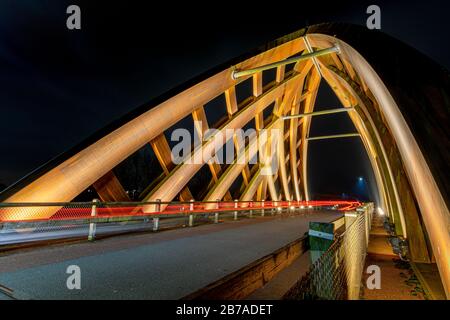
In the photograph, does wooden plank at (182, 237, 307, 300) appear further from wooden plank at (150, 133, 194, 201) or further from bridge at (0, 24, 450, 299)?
wooden plank at (150, 133, 194, 201)

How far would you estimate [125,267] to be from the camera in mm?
3592

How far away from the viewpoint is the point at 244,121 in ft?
64.0

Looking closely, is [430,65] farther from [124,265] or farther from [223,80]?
[223,80]

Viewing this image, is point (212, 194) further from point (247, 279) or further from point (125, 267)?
point (247, 279)

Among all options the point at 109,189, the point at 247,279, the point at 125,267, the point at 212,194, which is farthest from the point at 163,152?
the point at 247,279

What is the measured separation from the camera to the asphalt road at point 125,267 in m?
2.67

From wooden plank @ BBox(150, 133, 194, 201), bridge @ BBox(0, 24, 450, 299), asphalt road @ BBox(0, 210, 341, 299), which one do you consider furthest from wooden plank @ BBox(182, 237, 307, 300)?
wooden plank @ BBox(150, 133, 194, 201)

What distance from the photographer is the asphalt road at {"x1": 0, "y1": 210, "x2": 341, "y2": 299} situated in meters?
2.67

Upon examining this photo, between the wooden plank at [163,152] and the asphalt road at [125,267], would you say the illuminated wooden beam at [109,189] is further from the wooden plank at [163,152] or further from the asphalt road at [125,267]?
the asphalt road at [125,267]

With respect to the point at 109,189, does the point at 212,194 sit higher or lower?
lower

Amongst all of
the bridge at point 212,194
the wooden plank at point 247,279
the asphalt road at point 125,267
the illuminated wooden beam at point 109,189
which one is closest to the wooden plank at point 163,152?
the bridge at point 212,194

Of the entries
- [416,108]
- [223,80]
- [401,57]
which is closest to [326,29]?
[223,80]

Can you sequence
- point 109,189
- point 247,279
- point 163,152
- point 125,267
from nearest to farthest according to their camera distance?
point 247,279, point 125,267, point 109,189, point 163,152
